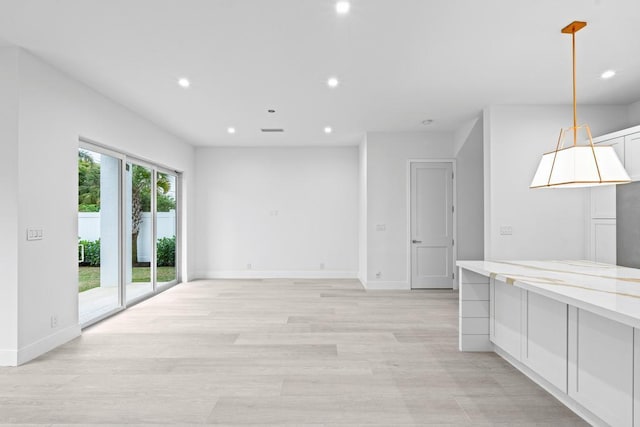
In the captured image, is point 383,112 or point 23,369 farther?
point 383,112

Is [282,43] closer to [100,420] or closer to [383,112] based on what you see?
[383,112]

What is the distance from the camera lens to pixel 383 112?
18.2 ft

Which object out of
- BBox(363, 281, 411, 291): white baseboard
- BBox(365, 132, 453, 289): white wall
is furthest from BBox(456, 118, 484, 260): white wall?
BBox(363, 281, 411, 291): white baseboard

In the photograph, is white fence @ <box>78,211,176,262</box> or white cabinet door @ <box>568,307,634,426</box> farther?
white fence @ <box>78,211,176,262</box>

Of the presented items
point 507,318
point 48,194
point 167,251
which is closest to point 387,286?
point 507,318

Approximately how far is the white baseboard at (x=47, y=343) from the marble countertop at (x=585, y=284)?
3.94m

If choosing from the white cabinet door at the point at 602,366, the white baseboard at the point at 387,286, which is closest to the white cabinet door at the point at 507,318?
the white cabinet door at the point at 602,366

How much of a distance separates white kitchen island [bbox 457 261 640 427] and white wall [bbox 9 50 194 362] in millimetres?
3913

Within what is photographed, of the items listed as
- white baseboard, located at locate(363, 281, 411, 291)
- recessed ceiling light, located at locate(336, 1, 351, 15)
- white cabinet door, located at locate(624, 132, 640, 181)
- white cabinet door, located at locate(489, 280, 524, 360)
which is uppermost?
recessed ceiling light, located at locate(336, 1, 351, 15)

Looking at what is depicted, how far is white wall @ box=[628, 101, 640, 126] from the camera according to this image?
4.91 metres

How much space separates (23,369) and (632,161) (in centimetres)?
634

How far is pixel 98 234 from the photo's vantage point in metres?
4.60

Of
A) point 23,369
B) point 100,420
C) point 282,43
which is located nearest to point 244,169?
Answer: point 282,43

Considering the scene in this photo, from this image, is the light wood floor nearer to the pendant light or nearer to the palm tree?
the palm tree
